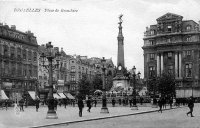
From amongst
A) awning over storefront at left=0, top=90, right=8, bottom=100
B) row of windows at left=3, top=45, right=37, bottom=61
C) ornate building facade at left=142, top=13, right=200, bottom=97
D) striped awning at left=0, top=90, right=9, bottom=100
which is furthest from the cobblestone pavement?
ornate building facade at left=142, top=13, right=200, bottom=97

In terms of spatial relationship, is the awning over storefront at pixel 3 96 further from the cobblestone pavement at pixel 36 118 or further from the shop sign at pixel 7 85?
the cobblestone pavement at pixel 36 118

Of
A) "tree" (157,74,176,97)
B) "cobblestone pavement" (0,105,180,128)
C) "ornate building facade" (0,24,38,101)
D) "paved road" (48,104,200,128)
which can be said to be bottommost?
"cobblestone pavement" (0,105,180,128)

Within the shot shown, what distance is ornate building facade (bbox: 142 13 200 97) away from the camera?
8200 cm

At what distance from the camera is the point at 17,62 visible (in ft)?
216

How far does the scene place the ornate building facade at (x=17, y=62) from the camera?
61.9 meters

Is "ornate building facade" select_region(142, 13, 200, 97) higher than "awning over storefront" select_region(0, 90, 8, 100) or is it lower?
higher

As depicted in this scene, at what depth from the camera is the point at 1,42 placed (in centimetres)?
6178

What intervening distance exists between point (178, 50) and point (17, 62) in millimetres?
35686

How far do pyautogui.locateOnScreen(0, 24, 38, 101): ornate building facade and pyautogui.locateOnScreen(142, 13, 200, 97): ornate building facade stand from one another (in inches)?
992

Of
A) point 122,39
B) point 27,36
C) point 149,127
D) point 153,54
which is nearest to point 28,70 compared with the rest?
point 27,36

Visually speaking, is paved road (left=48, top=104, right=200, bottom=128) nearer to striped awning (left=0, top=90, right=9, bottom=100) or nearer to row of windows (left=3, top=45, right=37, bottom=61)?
striped awning (left=0, top=90, right=9, bottom=100)

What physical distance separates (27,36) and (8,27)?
6582mm

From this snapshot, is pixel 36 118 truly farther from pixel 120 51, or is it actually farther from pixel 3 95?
pixel 120 51

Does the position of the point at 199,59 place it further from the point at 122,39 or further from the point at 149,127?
the point at 149,127
